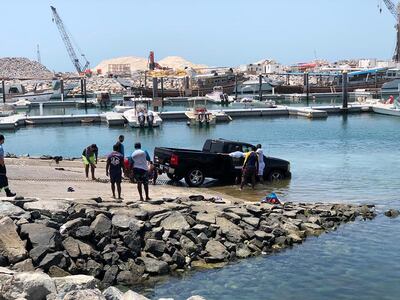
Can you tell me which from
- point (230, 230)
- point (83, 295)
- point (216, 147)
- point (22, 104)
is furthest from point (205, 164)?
point (22, 104)

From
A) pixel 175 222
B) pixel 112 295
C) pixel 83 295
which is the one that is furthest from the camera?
pixel 175 222

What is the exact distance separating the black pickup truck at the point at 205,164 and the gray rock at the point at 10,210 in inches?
367

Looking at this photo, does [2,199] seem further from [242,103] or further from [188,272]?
[242,103]

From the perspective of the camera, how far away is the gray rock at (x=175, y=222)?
15445 mm

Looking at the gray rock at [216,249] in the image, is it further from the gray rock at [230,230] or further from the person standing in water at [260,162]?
the person standing in water at [260,162]

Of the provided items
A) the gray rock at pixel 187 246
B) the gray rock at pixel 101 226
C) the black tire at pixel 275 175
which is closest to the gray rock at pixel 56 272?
the gray rock at pixel 101 226

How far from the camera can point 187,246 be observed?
48.8 feet

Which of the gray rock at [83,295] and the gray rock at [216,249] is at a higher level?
the gray rock at [83,295]

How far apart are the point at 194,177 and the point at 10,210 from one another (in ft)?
33.9

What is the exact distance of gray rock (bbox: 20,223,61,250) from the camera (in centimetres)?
1327

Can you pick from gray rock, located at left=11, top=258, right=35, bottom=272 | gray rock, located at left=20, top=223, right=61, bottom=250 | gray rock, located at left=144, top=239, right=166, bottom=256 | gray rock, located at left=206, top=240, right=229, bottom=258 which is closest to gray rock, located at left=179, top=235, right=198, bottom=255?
gray rock, located at left=206, top=240, right=229, bottom=258

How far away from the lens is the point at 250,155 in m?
23.6

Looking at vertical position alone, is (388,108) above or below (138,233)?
below

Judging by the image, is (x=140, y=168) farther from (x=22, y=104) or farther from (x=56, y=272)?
(x=22, y=104)
